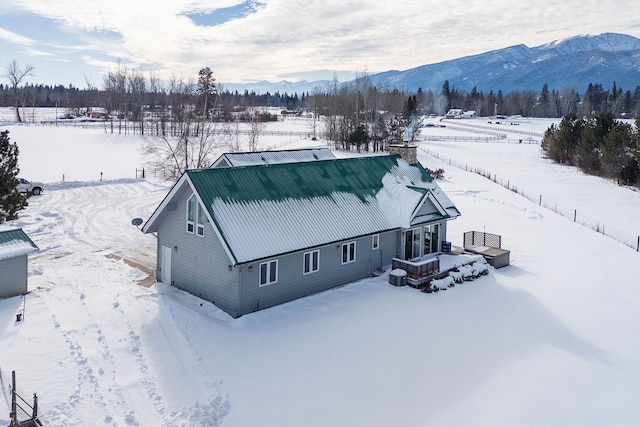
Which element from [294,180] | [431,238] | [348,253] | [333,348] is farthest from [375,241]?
[333,348]

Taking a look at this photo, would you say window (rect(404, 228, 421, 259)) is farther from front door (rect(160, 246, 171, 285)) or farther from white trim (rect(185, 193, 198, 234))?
front door (rect(160, 246, 171, 285))

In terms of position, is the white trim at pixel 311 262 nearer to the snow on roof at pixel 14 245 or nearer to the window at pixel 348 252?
the window at pixel 348 252

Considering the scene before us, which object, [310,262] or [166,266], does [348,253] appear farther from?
[166,266]

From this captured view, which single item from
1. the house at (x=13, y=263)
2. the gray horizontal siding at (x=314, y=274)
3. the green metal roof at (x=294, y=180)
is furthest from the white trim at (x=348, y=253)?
the house at (x=13, y=263)

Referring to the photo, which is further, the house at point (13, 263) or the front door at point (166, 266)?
the front door at point (166, 266)

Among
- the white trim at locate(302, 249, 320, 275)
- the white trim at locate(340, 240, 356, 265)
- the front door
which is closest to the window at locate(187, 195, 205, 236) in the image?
the front door
